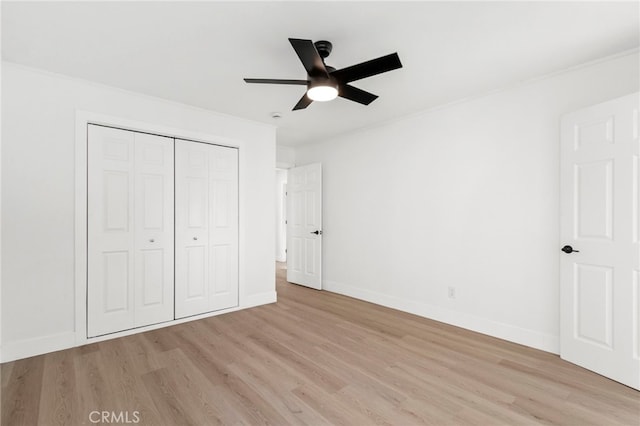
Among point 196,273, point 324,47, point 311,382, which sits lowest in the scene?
point 311,382

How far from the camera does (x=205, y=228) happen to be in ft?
12.6

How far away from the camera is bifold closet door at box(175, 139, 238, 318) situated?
3.67 metres

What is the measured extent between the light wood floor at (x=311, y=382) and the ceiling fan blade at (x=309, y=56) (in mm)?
2310

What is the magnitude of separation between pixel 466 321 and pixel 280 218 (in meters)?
5.81

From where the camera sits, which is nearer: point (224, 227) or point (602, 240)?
point (602, 240)

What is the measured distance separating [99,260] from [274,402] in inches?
91.0

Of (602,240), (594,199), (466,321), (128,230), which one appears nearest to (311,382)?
(466,321)

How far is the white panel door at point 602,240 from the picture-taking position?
2.31 metres

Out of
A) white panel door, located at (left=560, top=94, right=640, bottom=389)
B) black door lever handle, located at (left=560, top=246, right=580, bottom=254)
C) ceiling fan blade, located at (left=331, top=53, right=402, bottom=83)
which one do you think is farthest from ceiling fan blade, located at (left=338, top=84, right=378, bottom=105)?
black door lever handle, located at (left=560, top=246, right=580, bottom=254)

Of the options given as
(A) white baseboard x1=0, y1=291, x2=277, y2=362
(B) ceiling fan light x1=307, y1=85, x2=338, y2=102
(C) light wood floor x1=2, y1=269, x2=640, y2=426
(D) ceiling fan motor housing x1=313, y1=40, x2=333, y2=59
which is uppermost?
(D) ceiling fan motor housing x1=313, y1=40, x2=333, y2=59

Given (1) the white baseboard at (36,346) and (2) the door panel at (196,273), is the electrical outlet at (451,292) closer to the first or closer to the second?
(2) the door panel at (196,273)

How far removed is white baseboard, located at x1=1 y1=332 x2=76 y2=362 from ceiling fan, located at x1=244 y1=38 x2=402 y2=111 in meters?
2.92

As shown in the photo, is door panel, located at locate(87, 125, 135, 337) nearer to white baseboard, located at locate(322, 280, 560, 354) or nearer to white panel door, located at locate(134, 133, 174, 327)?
white panel door, located at locate(134, 133, 174, 327)

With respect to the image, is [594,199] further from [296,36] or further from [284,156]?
[284,156]
